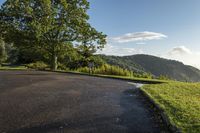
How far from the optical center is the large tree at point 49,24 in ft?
86.4

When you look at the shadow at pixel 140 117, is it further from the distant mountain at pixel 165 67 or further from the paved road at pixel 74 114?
the distant mountain at pixel 165 67

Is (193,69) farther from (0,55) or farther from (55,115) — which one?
(55,115)

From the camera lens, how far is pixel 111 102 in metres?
8.42

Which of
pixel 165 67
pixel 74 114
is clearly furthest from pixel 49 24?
pixel 165 67

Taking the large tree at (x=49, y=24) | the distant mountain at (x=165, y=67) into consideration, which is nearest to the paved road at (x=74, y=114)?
the large tree at (x=49, y=24)

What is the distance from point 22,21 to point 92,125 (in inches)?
937

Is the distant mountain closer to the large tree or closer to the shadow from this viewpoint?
the large tree

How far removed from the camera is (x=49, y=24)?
26047 mm

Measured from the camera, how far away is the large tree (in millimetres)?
26344

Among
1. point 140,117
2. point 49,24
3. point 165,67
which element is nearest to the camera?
point 140,117

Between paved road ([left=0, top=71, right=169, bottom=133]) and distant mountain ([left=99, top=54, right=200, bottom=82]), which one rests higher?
distant mountain ([left=99, top=54, right=200, bottom=82])

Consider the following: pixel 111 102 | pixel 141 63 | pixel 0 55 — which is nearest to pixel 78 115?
pixel 111 102

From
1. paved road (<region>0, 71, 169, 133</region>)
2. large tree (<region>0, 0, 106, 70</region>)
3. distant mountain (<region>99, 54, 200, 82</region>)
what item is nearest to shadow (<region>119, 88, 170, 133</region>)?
paved road (<region>0, 71, 169, 133</region>)

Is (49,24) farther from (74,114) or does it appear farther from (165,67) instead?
(165,67)
